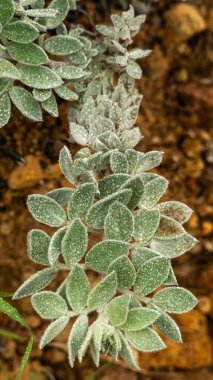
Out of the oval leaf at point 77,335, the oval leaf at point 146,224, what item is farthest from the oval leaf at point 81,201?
the oval leaf at point 77,335

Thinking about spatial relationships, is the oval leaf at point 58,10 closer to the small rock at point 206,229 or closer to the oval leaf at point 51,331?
the oval leaf at point 51,331

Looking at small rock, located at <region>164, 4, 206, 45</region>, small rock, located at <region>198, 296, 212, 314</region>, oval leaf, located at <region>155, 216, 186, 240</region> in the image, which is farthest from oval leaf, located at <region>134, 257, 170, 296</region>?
small rock, located at <region>164, 4, 206, 45</region>

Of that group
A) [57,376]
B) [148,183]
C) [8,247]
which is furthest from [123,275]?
[57,376]

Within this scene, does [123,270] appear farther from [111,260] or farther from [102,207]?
[102,207]

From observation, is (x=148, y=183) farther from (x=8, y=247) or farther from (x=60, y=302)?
(x=8, y=247)

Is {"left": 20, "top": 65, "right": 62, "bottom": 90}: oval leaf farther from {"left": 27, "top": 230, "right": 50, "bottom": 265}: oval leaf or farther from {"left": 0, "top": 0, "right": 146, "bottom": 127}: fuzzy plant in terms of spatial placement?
{"left": 27, "top": 230, "right": 50, "bottom": 265}: oval leaf
